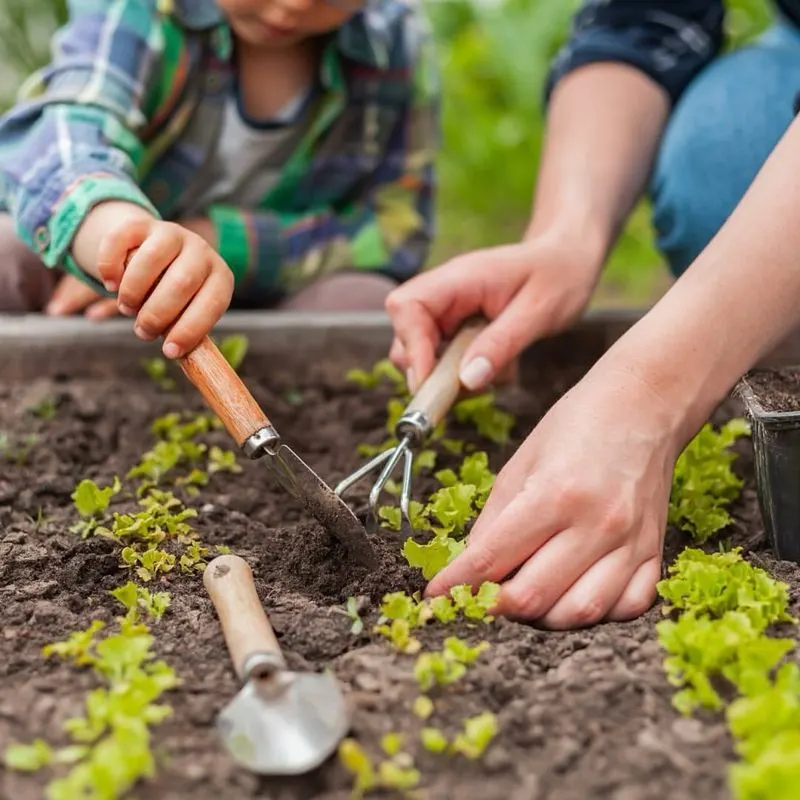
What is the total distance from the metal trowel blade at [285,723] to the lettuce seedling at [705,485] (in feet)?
2.67

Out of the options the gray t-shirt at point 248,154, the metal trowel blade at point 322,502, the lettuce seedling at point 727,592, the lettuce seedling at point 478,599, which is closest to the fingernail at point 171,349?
the metal trowel blade at point 322,502

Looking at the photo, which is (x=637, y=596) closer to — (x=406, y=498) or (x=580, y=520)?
(x=580, y=520)

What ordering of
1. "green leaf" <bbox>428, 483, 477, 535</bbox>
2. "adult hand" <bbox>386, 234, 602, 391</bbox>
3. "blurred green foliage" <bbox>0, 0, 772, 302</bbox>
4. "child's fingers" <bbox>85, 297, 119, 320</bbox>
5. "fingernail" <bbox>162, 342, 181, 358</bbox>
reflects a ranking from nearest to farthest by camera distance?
"fingernail" <bbox>162, 342, 181, 358</bbox> < "green leaf" <bbox>428, 483, 477, 535</bbox> < "adult hand" <bbox>386, 234, 602, 391</bbox> < "child's fingers" <bbox>85, 297, 119, 320</bbox> < "blurred green foliage" <bbox>0, 0, 772, 302</bbox>

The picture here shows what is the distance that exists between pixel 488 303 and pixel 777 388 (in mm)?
574

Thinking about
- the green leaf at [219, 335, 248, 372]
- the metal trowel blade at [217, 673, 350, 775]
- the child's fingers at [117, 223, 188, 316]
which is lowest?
the green leaf at [219, 335, 248, 372]

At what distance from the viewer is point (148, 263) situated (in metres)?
1.78

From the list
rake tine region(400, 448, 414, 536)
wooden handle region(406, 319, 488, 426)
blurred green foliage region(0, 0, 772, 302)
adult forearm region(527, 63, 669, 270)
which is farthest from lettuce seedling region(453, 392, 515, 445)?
blurred green foliage region(0, 0, 772, 302)

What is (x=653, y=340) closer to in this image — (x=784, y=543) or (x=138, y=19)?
(x=784, y=543)

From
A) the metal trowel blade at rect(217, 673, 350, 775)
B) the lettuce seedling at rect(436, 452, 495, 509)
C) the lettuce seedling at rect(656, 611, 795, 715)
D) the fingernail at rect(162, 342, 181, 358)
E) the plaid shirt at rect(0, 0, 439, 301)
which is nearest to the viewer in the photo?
the metal trowel blade at rect(217, 673, 350, 775)

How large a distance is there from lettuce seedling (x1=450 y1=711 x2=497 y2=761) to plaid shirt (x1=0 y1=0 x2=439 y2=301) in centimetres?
122

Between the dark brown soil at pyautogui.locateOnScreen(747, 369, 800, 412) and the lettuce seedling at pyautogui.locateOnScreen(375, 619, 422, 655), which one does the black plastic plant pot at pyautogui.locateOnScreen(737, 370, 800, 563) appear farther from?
the lettuce seedling at pyautogui.locateOnScreen(375, 619, 422, 655)

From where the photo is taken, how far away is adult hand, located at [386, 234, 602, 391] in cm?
212

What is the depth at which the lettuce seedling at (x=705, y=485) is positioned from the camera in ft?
6.40

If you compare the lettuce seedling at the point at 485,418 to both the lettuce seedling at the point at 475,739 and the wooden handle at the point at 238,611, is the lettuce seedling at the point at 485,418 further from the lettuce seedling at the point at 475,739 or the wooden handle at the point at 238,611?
the lettuce seedling at the point at 475,739
